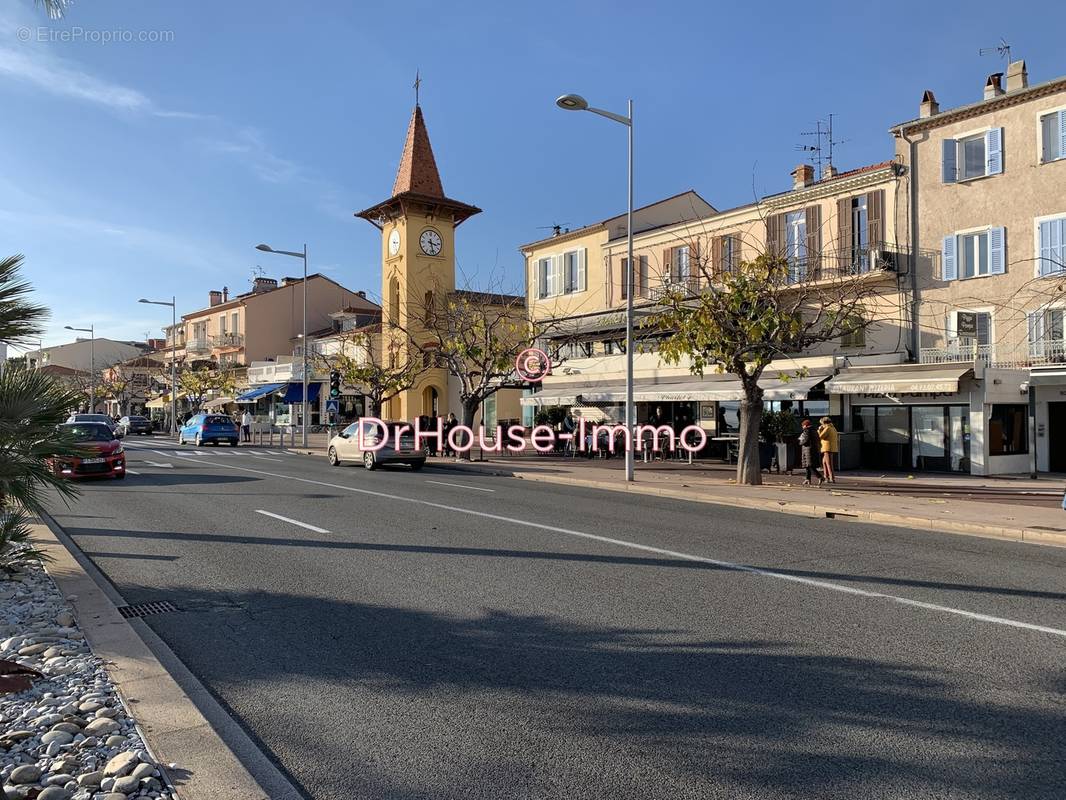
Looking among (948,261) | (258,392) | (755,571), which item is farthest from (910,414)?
(258,392)

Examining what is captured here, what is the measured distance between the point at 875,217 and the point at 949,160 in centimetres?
275

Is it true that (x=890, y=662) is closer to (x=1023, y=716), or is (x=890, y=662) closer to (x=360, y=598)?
(x=1023, y=716)

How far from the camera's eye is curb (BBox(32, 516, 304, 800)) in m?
3.54

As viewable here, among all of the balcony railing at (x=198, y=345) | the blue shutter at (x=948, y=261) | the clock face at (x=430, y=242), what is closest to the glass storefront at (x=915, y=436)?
the blue shutter at (x=948, y=261)

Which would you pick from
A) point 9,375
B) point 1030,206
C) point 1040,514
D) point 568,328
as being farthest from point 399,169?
point 9,375

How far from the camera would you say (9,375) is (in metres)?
5.08

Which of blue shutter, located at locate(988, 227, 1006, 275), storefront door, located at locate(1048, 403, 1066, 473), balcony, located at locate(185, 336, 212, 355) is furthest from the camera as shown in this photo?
balcony, located at locate(185, 336, 212, 355)

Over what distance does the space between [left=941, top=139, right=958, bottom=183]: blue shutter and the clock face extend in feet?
85.8

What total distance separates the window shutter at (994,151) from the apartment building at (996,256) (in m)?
0.03

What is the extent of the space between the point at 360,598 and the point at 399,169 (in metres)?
40.9

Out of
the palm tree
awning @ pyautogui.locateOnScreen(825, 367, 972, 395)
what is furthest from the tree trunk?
the palm tree

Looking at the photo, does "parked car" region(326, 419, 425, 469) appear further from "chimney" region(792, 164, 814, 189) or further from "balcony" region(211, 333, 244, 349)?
"balcony" region(211, 333, 244, 349)

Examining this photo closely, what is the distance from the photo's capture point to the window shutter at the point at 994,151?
2425 cm

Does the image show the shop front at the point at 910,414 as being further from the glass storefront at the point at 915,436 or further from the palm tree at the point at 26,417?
the palm tree at the point at 26,417
